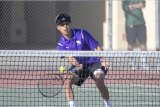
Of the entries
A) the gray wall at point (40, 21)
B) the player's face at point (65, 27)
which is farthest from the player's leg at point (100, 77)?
the gray wall at point (40, 21)

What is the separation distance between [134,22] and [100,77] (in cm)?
566

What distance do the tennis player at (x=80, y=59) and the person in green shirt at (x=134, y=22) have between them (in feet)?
17.6

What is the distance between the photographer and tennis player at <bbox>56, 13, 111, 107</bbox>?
27.5 feet

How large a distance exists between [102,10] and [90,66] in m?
6.59

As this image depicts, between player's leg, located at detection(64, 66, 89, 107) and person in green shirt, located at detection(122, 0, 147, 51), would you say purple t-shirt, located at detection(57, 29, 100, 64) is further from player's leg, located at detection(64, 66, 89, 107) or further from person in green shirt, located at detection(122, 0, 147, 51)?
person in green shirt, located at detection(122, 0, 147, 51)

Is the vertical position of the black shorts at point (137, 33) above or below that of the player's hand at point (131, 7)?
below

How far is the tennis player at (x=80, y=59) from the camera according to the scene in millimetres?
8375

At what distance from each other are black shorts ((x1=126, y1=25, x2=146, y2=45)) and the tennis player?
5480mm

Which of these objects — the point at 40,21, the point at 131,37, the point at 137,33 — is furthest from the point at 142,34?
the point at 40,21

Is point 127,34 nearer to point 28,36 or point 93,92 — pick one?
point 28,36

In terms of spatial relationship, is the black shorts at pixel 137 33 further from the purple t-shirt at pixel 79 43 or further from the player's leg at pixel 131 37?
the purple t-shirt at pixel 79 43

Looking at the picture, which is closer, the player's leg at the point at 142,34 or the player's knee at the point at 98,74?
the player's knee at the point at 98,74

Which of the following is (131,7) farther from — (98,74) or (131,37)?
(98,74)

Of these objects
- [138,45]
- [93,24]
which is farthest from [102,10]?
[138,45]
